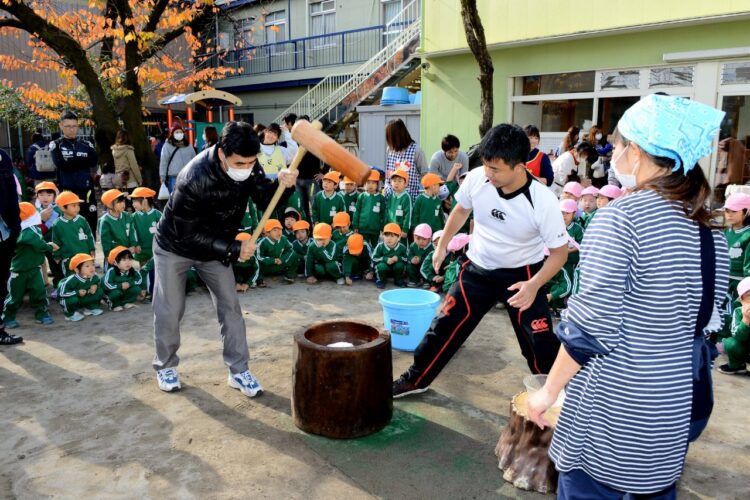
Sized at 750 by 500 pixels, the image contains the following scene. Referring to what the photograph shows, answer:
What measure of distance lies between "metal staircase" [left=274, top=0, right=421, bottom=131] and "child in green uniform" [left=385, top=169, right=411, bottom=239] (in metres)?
7.64

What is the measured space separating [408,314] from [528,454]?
1921 mm

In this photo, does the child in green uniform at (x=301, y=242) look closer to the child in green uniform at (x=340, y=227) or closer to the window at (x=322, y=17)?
the child in green uniform at (x=340, y=227)

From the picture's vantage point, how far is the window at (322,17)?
69.7 ft

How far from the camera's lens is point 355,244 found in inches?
297

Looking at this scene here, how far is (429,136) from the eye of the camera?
13.6m

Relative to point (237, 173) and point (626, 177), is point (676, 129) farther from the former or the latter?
point (237, 173)

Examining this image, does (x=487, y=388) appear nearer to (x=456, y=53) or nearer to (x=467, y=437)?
(x=467, y=437)

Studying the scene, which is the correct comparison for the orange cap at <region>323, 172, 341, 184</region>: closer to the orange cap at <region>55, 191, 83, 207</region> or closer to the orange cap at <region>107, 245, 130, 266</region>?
the orange cap at <region>107, 245, 130, 266</region>

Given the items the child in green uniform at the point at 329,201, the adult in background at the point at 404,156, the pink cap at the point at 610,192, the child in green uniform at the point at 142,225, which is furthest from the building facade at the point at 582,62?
the child in green uniform at the point at 142,225

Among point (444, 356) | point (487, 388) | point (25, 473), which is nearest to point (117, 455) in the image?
point (25, 473)

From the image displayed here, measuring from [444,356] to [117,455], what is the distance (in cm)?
209

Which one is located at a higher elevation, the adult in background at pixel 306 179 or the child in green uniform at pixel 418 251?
the adult in background at pixel 306 179

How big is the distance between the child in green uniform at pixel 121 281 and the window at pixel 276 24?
18353 millimetres

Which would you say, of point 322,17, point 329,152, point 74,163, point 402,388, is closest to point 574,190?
point 402,388
